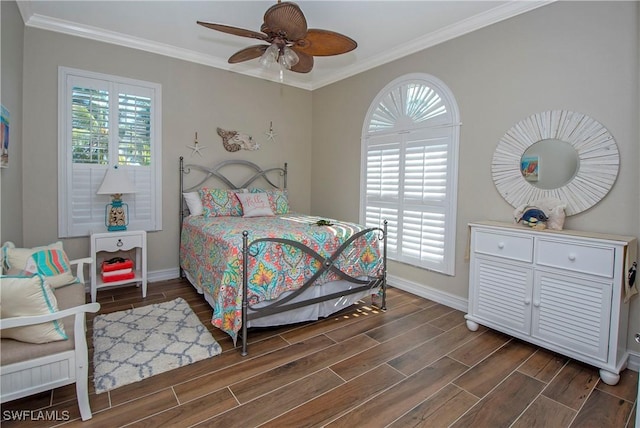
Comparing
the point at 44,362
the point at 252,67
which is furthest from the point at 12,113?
the point at 252,67

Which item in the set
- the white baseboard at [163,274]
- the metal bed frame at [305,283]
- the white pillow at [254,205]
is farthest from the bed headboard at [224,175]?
the white baseboard at [163,274]

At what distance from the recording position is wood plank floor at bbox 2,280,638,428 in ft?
6.04

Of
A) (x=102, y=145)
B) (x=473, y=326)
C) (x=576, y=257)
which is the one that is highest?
(x=102, y=145)

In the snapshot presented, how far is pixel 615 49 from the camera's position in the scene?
243cm

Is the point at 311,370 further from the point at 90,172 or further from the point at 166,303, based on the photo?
the point at 90,172

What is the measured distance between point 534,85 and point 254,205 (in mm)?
3149

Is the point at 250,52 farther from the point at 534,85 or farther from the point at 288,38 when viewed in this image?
the point at 534,85

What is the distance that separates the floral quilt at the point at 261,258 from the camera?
2531 millimetres

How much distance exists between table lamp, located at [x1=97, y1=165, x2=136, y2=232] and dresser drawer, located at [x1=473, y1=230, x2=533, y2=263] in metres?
3.48

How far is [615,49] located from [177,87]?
433 centimetres

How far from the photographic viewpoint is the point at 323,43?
2.64m

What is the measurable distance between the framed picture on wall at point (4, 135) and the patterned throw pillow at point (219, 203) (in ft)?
5.97

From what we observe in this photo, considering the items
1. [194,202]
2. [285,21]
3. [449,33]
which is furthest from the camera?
[194,202]

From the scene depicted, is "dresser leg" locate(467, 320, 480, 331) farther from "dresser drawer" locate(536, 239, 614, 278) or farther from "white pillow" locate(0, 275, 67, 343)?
"white pillow" locate(0, 275, 67, 343)
